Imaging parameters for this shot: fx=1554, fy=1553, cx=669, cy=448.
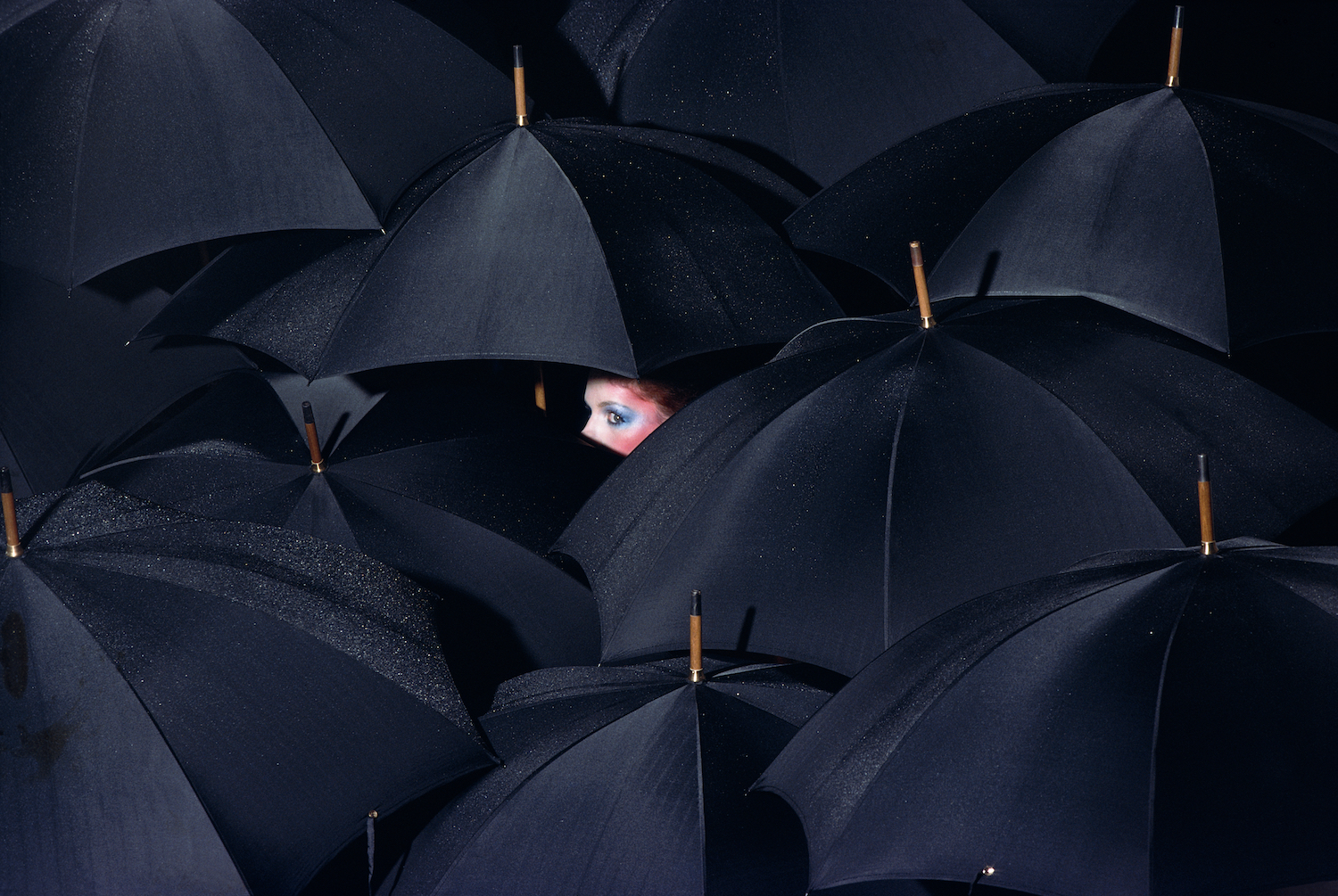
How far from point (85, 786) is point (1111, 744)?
1921 mm

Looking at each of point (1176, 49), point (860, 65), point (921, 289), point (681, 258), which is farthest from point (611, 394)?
point (1176, 49)

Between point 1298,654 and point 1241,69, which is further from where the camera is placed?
point 1241,69

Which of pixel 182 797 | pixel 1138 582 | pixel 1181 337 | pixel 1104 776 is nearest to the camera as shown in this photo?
pixel 1104 776

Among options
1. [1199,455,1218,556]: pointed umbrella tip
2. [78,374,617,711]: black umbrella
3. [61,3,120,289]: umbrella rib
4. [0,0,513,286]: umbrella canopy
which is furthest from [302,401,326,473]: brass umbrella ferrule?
[1199,455,1218,556]: pointed umbrella tip

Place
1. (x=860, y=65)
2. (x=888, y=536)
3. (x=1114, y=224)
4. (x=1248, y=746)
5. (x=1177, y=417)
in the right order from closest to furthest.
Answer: (x=1248, y=746)
(x=888, y=536)
(x=1177, y=417)
(x=1114, y=224)
(x=860, y=65)

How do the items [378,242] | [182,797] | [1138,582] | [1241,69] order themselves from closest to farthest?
1. [1138,582]
2. [182,797]
3. [378,242]
4. [1241,69]

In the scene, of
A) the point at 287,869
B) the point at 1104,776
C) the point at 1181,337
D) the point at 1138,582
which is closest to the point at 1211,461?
the point at 1181,337

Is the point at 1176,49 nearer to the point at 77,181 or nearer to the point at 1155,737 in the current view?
the point at 1155,737

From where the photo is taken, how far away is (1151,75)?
600 cm

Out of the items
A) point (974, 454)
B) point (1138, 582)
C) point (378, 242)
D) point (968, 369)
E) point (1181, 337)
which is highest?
point (378, 242)

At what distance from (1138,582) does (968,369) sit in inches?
32.7

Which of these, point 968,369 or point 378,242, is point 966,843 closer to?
point 968,369

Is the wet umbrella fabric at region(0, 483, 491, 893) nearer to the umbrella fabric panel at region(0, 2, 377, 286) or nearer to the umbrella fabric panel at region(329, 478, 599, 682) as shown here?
the umbrella fabric panel at region(329, 478, 599, 682)

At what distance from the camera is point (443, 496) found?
167 inches
